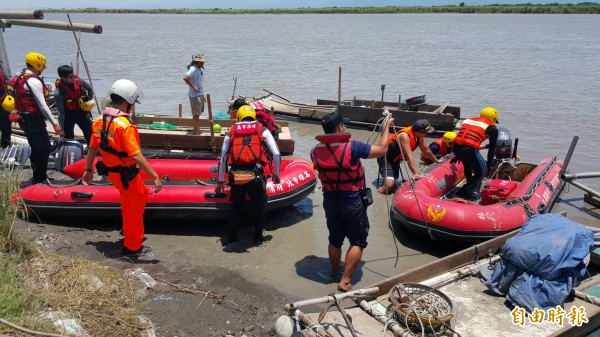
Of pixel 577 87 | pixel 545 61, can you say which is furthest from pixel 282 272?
pixel 545 61

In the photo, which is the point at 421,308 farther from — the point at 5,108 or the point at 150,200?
the point at 5,108

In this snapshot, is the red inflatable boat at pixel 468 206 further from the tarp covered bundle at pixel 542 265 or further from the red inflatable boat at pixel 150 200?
the red inflatable boat at pixel 150 200

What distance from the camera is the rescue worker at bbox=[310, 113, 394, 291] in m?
4.54

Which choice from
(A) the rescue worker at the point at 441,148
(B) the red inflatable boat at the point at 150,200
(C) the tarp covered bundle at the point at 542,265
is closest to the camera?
(C) the tarp covered bundle at the point at 542,265

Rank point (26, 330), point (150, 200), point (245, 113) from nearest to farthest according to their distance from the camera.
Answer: point (26, 330), point (245, 113), point (150, 200)

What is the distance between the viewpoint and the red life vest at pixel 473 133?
22.2 feet

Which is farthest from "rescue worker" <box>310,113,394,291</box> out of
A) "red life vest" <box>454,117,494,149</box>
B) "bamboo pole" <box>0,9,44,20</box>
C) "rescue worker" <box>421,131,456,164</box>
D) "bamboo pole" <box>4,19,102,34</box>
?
"bamboo pole" <box>0,9,44,20</box>

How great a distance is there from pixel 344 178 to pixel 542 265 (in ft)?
5.93

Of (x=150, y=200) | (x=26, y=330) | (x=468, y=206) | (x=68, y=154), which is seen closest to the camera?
(x=26, y=330)

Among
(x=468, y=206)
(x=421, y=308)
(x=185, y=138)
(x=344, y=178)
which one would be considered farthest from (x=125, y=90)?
(x=185, y=138)

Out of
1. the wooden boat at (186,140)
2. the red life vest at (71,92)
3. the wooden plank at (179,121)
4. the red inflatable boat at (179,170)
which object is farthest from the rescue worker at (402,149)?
the red life vest at (71,92)

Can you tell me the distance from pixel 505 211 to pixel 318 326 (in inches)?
120

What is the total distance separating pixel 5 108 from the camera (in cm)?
753

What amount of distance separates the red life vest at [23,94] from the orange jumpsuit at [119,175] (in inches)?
83.7
